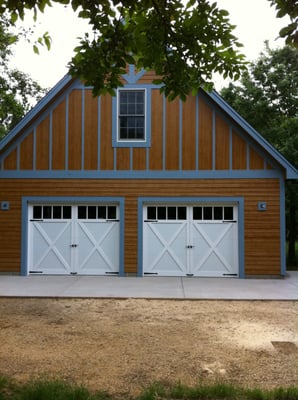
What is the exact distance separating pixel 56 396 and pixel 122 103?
9757mm

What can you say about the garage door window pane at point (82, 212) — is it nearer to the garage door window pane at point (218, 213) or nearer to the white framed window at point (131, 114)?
the white framed window at point (131, 114)

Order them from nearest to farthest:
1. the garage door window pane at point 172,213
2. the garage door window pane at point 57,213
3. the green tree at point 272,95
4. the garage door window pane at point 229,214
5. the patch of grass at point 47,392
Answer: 1. the patch of grass at point 47,392
2. the garage door window pane at point 229,214
3. the garage door window pane at point 172,213
4. the garage door window pane at point 57,213
5. the green tree at point 272,95

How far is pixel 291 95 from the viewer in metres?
17.6

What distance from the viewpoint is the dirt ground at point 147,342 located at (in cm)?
452

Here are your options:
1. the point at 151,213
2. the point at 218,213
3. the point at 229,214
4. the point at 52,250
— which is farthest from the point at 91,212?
the point at 229,214

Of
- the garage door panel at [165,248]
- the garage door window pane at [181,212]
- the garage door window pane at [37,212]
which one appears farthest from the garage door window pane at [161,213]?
the garage door window pane at [37,212]

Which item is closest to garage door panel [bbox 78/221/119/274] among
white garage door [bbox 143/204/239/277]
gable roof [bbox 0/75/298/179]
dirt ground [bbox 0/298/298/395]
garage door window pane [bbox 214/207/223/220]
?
white garage door [bbox 143/204/239/277]

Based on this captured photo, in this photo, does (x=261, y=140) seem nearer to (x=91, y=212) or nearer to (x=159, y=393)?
(x=91, y=212)

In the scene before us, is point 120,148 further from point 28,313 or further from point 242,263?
point 28,313

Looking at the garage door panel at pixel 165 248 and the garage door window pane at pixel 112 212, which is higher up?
the garage door window pane at pixel 112 212

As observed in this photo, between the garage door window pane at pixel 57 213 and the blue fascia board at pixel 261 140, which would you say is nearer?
the blue fascia board at pixel 261 140

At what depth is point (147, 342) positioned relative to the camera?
5.78 m

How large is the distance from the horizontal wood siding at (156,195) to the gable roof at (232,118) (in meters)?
0.59

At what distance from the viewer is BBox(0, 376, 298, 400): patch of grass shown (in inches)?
150
